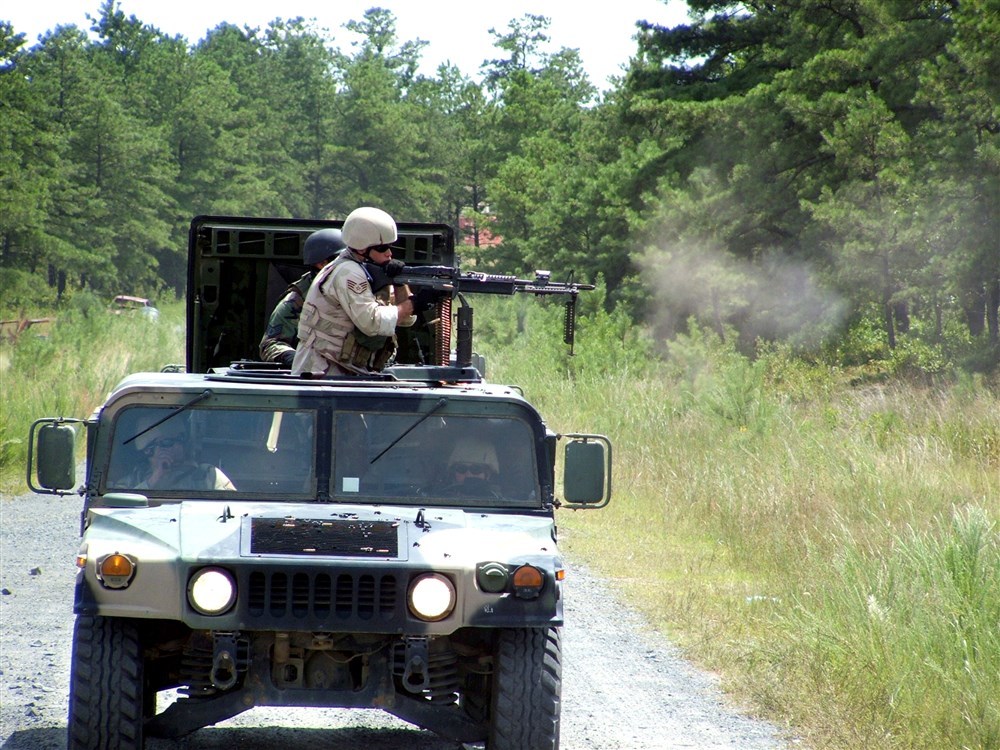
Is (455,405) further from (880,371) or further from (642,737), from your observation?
(880,371)

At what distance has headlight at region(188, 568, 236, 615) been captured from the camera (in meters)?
4.66

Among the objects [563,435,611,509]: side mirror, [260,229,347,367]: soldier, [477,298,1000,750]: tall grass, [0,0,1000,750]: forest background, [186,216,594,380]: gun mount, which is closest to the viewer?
[563,435,611,509]: side mirror

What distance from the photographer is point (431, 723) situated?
4961 millimetres

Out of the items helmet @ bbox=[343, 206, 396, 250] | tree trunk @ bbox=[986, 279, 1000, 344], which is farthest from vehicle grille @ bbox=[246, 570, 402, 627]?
tree trunk @ bbox=[986, 279, 1000, 344]

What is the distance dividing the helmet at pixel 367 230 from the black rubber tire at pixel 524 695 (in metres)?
2.14

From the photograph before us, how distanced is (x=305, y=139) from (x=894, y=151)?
68.9 metres

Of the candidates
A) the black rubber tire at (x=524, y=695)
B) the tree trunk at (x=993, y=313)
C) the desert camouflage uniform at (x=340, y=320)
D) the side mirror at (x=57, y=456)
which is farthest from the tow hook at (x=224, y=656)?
the tree trunk at (x=993, y=313)

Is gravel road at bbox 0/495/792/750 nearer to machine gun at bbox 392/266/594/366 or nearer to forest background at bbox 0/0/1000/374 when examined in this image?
machine gun at bbox 392/266/594/366

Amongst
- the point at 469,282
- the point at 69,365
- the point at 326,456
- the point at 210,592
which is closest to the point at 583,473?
the point at 326,456

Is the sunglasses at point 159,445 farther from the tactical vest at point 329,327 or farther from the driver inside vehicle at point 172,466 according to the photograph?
the tactical vest at point 329,327

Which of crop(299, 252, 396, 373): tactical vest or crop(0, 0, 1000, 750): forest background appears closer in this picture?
crop(299, 252, 396, 373): tactical vest

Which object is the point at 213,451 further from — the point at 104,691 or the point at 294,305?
the point at 294,305

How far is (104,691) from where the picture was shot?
4758 millimetres

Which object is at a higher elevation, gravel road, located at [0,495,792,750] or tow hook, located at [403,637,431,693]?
tow hook, located at [403,637,431,693]
